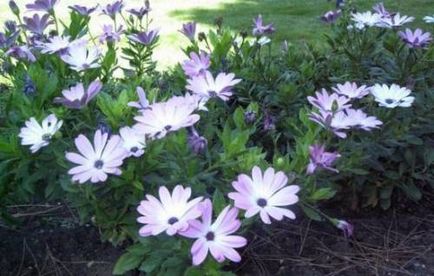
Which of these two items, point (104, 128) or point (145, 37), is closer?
point (104, 128)

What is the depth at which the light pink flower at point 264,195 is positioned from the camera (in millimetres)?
1449

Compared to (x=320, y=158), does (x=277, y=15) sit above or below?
below

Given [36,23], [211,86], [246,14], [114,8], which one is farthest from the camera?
[246,14]

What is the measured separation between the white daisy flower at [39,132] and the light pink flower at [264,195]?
60 cm

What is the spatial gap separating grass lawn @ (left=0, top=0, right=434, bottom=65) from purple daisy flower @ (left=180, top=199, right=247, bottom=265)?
3916 millimetres

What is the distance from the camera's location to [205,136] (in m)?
2.03

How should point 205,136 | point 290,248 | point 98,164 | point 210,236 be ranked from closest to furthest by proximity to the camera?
point 210,236, point 98,164, point 205,136, point 290,248

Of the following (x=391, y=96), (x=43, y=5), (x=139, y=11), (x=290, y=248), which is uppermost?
(x=43, y=5)

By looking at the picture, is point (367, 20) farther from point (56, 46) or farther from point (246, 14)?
point (246, 14)

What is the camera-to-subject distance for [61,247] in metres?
2.33

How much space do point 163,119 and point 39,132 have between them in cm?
41

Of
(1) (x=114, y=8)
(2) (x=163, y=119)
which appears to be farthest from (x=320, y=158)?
(1) (x=114, y=8)

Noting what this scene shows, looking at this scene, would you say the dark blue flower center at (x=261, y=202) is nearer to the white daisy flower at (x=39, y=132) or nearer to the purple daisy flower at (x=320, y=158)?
the purple daisy flower at (x=320, y=158)

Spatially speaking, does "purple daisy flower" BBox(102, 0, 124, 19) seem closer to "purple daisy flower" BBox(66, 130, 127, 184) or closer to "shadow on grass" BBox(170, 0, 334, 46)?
"purple daisy flower" BBox(66, 130, 127, 184)
